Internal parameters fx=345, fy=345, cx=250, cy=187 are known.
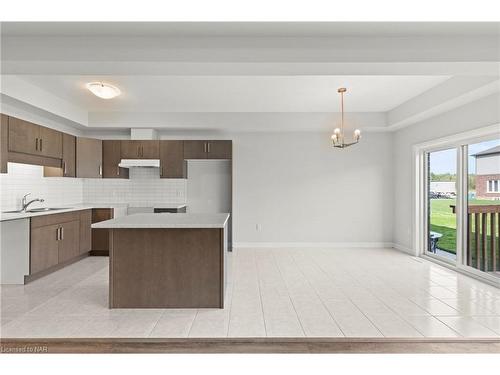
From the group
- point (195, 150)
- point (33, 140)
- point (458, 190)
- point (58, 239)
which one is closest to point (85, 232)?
point (58, 239)

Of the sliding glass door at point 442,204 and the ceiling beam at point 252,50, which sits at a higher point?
the ceiling beam at point 252,50

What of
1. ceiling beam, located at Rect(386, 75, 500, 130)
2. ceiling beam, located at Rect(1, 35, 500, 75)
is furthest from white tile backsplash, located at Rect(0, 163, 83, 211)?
ceiling beam, located at Rect(386, 75, 500, 130)

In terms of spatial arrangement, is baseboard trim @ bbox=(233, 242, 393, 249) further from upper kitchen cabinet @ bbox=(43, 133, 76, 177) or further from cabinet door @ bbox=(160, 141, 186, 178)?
upper kitchen cabinet @ bbox=(43, 133, 76, 177)

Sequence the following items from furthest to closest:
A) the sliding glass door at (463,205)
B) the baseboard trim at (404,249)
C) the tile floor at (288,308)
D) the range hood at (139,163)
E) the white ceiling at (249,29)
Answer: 1. the range hood at (139,163)
2. the baseboard trim at (404,249)
3. the sliding glass door at (463,205)
4. the tile floor at (288,308)
5. the white ceiling at (249,29)

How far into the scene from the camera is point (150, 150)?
645 centimetres

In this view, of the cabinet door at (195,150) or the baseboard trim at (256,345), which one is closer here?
the baseboard trim at (256,345)

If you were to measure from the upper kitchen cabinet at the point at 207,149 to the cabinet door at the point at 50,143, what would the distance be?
2.08 metres

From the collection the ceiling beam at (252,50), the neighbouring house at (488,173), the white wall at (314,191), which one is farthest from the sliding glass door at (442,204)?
the ceiling beam at (252,50)

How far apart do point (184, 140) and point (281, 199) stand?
2237mm

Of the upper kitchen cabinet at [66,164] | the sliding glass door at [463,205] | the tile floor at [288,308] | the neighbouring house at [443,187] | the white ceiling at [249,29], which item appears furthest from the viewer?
the upper kitchen cabinet at [66,164]

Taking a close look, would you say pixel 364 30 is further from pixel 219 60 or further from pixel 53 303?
pixel 53 303

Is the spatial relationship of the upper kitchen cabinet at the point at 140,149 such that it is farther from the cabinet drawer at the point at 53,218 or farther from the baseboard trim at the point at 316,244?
the baseboard trim at the point at 316,244

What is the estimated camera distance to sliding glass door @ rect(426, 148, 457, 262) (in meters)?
5.30

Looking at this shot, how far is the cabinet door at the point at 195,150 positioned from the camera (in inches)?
254
